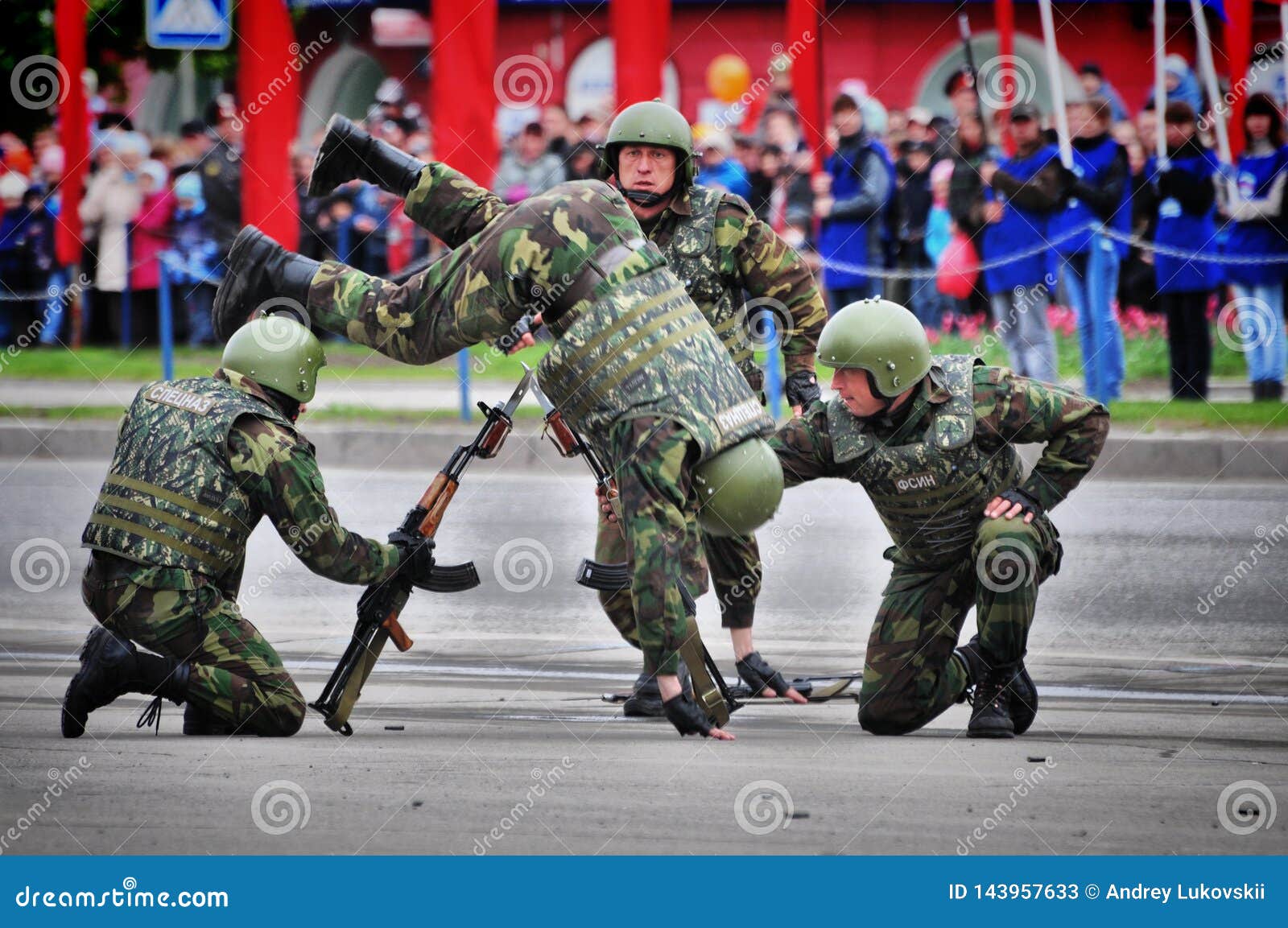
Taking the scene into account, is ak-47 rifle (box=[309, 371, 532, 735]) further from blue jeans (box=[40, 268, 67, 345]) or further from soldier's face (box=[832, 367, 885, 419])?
blue jeans (box=[40, 268, 67, 345])

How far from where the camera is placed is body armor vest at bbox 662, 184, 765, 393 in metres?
6.58

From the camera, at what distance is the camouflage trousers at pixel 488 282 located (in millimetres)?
5367

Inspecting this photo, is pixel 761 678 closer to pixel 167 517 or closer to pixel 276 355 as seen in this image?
pixel 276 355

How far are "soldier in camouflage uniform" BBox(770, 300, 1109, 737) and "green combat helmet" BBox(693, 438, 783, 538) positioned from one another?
0.61 meters

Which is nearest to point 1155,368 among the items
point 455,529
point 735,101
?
point 455,529

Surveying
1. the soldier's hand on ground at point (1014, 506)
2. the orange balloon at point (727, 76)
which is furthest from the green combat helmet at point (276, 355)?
the orange balloon at point (727, 76)

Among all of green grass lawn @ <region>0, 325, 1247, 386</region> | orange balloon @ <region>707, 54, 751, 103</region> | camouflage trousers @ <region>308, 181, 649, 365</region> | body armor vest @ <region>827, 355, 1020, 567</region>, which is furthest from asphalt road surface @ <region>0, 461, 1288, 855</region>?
orange balloon @ <region>707, 54, 751, 103</region>

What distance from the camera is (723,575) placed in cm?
682

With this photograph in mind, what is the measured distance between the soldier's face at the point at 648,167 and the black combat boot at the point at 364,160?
3.30ft

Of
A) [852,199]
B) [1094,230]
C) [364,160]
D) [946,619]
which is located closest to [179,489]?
[364,160]

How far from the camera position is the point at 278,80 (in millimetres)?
15820

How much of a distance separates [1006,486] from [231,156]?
1078 cm

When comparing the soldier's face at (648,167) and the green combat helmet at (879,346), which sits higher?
the soldier's face at (648,167)

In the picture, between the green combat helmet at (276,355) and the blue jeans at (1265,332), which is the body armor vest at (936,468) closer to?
the green combat helmet at (276,355)
